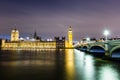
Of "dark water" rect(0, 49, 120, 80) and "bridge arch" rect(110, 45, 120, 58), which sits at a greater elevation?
"bridge arch" rect(110, 45, 120, 58)

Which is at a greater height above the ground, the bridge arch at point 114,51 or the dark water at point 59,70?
the bridge arch at point 114,51

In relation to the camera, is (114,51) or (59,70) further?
(114,51)

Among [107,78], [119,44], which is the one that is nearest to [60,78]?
[107,78]

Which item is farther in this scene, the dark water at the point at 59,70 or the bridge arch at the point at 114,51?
the bridge arch at the point at 114,51

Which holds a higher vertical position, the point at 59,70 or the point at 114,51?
the point at 114,51

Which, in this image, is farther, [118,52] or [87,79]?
[118,52]

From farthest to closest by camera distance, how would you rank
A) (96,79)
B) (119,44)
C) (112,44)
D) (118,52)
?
(118,52), (112,44), (119,44), (96,79)

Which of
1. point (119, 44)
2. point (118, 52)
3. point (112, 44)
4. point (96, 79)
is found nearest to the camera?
point (96, 79)

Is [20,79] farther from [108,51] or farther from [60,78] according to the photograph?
[108,51]

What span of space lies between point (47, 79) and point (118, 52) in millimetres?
62326

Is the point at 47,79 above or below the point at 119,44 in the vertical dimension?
below

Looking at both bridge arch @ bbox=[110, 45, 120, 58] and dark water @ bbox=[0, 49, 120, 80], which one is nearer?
dark water @ bbox=[0, 49, 120, 80]

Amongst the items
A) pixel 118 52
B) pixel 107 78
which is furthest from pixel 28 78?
pixel 118 52

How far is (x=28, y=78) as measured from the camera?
27781 millimetres
